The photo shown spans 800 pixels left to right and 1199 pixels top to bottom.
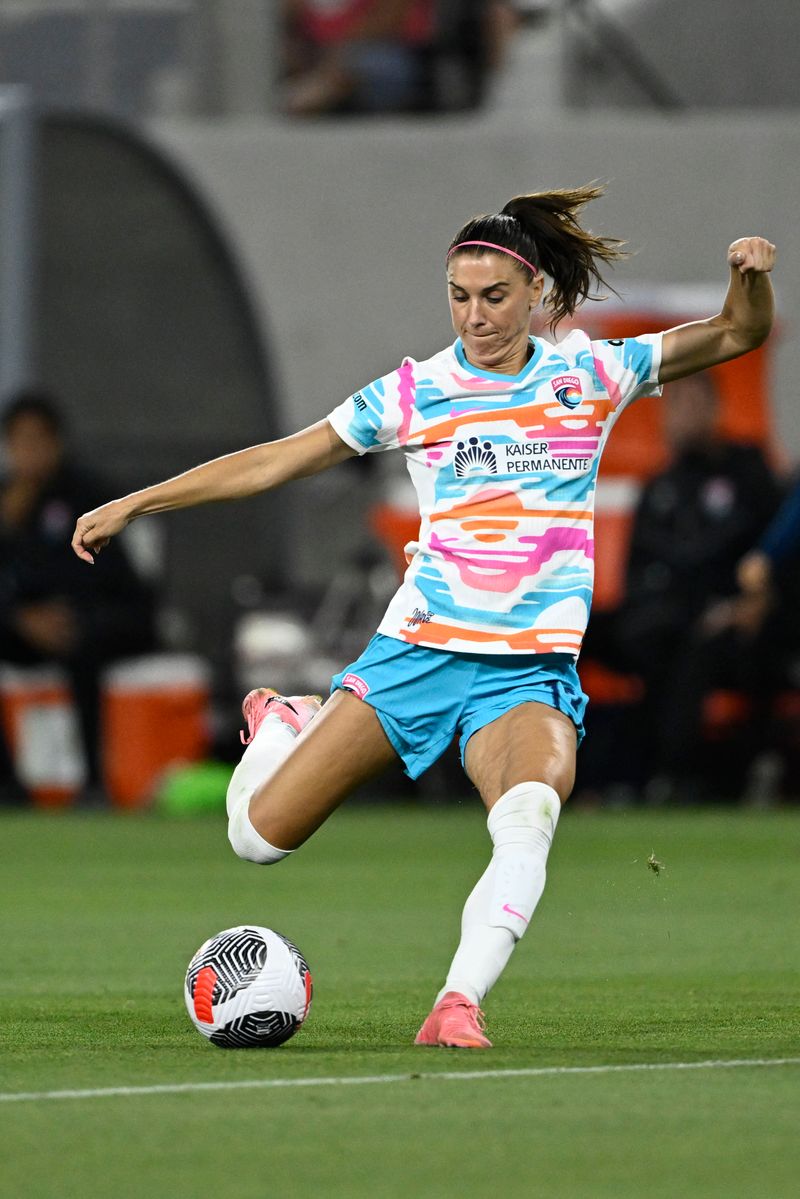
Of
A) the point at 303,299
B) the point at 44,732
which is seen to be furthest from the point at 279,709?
the point at 303,299

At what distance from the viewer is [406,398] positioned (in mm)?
6578

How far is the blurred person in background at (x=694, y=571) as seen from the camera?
47.8ft

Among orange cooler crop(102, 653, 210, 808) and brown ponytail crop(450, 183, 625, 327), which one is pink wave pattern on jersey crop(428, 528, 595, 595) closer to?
brown ponytail crop(450, 183, 625, 327)

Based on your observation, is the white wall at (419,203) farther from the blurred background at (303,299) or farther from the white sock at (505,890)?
the white sock at (505,890)

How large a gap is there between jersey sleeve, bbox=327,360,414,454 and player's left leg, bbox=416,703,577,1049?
0.76m

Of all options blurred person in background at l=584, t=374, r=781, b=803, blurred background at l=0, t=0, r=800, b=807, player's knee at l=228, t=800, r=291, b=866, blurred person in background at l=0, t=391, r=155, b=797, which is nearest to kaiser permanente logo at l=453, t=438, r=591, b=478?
player's knee at l=228, t=800, r=291, b=866

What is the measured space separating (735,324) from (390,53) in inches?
501

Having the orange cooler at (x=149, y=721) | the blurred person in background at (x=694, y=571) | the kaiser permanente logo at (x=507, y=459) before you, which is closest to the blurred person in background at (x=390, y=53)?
the blurred person in background at (x=694, y=571)

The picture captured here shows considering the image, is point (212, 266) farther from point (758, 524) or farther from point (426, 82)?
point (758, 524)

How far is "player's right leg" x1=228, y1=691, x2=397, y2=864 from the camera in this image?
6562 millimetres

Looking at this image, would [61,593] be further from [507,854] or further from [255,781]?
[507,854]

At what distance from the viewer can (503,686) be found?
6.48 metres

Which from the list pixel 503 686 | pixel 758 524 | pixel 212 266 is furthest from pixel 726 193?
pixel 503 686

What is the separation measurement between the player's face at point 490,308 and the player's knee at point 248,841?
4.18 feet
